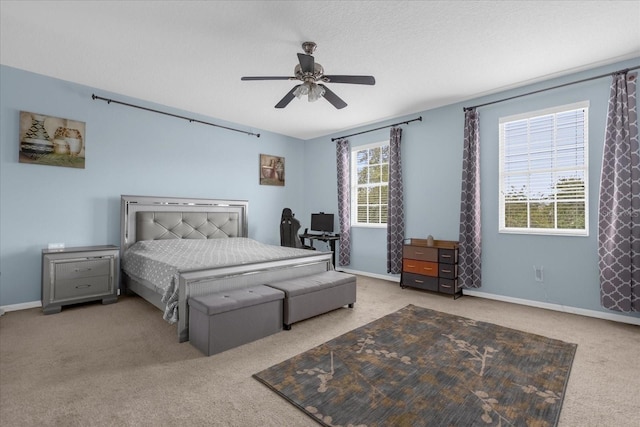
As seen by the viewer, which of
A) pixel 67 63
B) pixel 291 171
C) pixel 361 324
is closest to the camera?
pixel 361 324

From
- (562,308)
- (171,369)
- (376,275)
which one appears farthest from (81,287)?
(562,308)

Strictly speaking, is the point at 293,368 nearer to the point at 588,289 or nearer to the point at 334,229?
the point at 588,289

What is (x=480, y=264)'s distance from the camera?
14.5 feet

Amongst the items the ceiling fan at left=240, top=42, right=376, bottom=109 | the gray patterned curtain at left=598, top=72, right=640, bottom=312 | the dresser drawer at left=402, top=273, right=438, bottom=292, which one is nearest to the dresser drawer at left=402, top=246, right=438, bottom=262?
the dresser drawer at left=402, top=273, right=438, bottom=292

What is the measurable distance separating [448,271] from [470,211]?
94 cm

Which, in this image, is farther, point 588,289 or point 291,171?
point 291,171

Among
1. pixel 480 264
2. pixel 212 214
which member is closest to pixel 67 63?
pixel 212 214

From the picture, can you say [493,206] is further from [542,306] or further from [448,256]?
[542,306]

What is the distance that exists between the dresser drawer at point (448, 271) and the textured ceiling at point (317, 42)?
8.31 ft

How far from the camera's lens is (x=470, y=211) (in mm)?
4426

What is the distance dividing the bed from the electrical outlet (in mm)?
2716

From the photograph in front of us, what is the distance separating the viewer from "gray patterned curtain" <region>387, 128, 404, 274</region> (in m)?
5.28

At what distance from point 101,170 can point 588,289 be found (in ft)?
21.5

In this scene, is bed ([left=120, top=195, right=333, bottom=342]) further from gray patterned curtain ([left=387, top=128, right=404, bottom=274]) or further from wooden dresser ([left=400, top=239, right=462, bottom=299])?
gray patterned curtain ([left=387, top=128, right=404, bottom=274])
